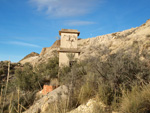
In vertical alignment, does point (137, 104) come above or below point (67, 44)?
below

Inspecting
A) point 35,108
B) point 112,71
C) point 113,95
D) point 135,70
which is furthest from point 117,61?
point 35,108

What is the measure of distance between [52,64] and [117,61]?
719cm

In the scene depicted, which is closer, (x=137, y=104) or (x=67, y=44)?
(x=137, y=104)

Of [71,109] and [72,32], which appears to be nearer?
[71,109]

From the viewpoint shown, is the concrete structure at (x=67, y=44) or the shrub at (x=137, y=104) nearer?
the shrub at (x=137, y=104)

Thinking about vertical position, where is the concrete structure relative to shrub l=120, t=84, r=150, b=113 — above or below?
above

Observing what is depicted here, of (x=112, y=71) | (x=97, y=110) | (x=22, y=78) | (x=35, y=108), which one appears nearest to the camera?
(x=97, y=110)

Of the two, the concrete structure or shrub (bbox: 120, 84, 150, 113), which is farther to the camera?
the concrete structure

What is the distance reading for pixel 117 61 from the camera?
305 centimetres

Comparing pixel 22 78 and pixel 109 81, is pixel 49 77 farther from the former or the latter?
pixel 109 81

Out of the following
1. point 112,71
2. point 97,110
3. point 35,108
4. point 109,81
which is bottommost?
point 35,108

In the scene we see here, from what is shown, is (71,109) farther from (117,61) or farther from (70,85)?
(117,61)

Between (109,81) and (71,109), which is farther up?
(109,81)

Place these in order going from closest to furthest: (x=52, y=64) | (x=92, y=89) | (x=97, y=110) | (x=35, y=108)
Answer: (x=97, y=110) < (x=92, y=89) < (x=35, y=108) < (x=52, y=64)
